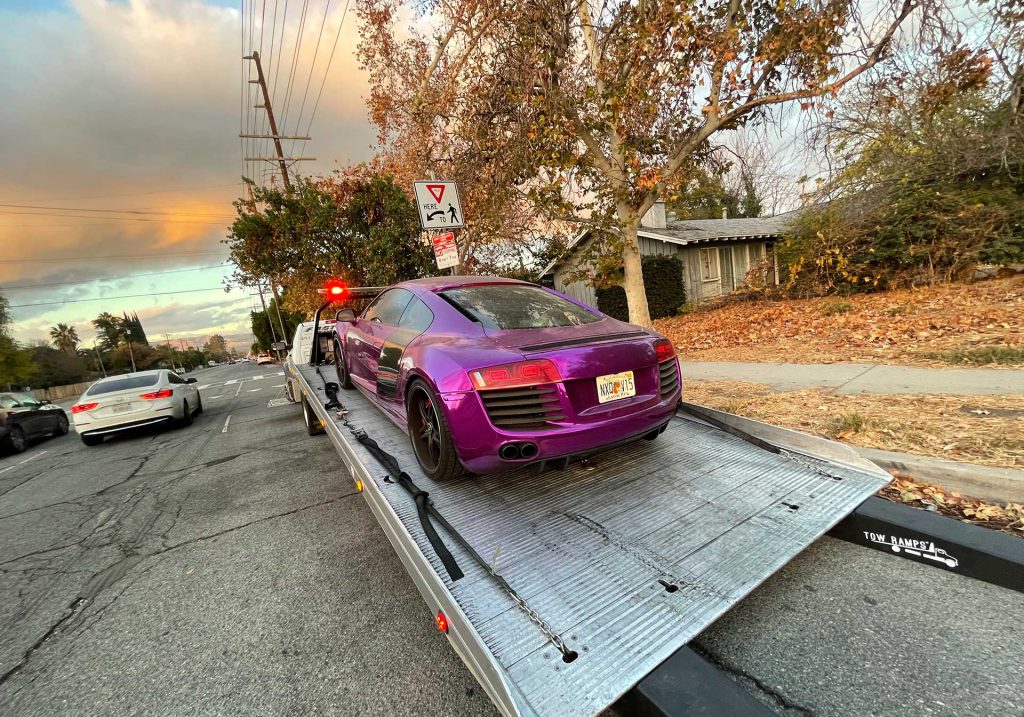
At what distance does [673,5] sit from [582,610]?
8485 millimetres

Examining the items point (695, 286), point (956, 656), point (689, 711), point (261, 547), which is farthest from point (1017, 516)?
point (695, 286)

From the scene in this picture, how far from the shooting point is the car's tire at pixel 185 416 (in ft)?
28.9

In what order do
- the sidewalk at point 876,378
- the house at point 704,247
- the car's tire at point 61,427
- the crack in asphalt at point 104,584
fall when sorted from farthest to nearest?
the house at point 704,247 → the car's tire at point 61,427 → the sidewalk at point 876,378 → the crack in asphalt at point 104,584

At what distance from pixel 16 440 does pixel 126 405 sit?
11.3 feet

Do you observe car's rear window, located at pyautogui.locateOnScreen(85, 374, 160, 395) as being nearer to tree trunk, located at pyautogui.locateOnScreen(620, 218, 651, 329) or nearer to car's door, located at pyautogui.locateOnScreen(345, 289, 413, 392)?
car's door, located at pyautogui.locateOnScreen(345, 289, 413, 392)

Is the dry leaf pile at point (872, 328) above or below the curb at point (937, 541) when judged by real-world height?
below

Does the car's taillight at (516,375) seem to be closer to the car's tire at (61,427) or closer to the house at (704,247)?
the car's tire at (61,427)

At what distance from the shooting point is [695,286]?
17969 millimetres

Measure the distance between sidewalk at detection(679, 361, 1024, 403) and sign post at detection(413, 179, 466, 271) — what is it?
421 centimetres

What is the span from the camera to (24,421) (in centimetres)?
945

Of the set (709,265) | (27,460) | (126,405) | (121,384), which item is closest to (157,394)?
(126,405)

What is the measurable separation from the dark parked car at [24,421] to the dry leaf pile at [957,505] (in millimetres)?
13678

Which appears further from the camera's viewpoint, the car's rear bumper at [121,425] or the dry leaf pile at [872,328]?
the car's rear bumper at [121,425]

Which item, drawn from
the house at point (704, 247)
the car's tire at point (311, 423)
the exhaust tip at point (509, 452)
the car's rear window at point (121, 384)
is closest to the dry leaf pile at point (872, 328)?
the house at point (704, 247)
